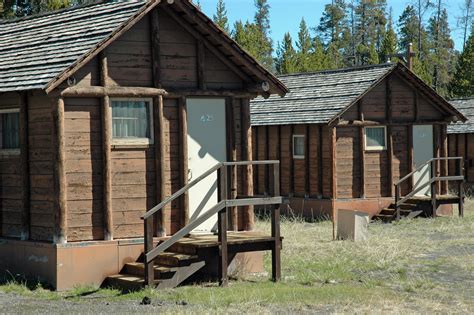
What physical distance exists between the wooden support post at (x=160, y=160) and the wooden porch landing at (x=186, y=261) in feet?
1.03

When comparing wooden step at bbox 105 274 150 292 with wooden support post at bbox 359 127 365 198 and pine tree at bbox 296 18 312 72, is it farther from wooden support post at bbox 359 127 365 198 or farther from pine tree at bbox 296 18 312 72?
pine tree at bbox 296 18 312 72

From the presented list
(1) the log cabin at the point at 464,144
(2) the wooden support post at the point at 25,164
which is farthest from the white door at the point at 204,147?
(1) the log cabin at the point at 464,144

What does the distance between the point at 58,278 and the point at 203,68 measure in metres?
Answer: 4.79

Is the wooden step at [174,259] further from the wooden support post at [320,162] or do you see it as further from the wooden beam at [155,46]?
the wooden support post at [320,162]

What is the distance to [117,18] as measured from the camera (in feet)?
55.5

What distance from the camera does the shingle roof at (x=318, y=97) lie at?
28.2m

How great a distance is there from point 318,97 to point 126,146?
14.0 metres

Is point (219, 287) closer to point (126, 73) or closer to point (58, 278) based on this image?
point (58, 278)

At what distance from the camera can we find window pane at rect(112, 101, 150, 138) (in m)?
16.7

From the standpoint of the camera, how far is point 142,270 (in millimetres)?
16016

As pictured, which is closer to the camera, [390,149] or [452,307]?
[452,307]

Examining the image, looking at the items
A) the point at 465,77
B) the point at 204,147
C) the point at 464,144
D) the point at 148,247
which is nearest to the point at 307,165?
the point at 204,147

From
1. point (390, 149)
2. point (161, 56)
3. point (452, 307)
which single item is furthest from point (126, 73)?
point (390, 149)

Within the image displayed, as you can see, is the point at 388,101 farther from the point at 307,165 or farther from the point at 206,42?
the point at 206,42
